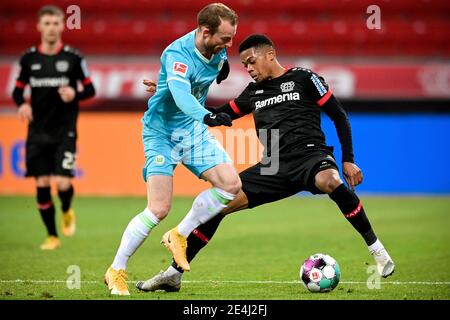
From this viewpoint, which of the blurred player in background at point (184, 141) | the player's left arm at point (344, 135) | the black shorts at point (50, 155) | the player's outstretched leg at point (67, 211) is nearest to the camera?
the blurred player in background at point (184, 141)

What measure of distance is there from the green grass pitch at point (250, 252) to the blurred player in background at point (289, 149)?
1.45 ft

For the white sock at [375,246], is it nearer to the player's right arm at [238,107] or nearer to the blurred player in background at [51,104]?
the player's right arm at [238,107]

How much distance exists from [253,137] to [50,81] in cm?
585

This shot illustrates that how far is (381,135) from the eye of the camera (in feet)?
52.4

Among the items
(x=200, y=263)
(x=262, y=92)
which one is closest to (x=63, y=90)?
(x=200, y=263)

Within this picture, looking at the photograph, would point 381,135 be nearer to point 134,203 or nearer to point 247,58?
point 134,203

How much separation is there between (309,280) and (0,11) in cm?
1470

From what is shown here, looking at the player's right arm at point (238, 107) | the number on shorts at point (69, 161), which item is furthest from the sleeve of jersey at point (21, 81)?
the player's right arm at point (238, 107)

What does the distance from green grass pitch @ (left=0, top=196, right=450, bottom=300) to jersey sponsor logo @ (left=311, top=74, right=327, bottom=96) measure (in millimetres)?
1505

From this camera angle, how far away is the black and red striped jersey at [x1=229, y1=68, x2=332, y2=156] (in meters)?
6.84

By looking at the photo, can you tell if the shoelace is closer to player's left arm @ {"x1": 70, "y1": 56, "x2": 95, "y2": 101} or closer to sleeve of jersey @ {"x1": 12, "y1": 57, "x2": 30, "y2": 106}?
player's left arm @ {"x1": 70, "y1": 56, "x2": 95, "y2": 101}

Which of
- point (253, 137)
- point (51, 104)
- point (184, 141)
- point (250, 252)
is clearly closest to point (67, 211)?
point (51, 104)

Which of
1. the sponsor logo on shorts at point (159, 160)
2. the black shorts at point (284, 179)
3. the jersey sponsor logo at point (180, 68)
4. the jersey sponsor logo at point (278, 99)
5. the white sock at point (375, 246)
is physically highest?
the jersey sponsor logo at point (180, 68)

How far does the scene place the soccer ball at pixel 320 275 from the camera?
6.27m
